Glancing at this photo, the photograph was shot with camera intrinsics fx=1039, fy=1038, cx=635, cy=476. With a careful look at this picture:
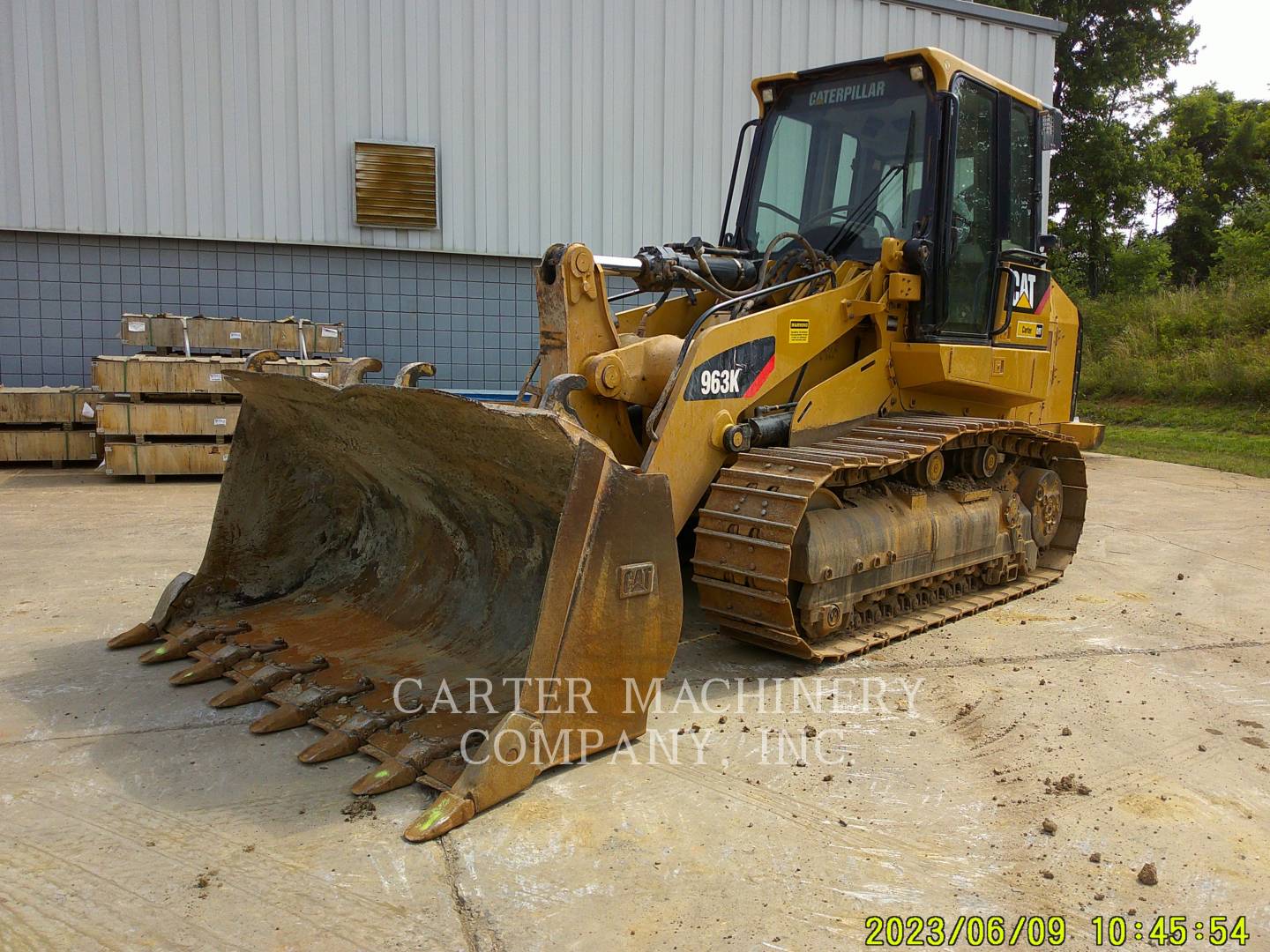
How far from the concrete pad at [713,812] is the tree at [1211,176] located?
2806 cm

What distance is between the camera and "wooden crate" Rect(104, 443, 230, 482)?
32.7ft

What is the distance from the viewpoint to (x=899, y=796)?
342 cm

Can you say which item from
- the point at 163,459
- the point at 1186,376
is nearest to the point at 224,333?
the point at 163,459

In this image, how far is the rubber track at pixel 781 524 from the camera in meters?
4.44

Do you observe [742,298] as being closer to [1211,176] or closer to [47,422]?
[47,422]

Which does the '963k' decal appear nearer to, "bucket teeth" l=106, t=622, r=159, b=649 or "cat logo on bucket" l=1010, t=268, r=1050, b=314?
"cat logo on bucket" l=1010, t=268, r=1050, b=314

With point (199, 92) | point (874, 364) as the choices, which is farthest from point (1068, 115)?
point (874, 364)

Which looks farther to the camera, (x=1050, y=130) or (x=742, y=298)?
(x=1050, y=130)

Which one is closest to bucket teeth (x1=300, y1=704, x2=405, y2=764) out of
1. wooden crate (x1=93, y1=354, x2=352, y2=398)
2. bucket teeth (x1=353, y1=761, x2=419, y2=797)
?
bucket teeth (x1=353, y1=761, x2=419, y2=797)

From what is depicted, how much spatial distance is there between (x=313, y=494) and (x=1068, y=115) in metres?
24.4

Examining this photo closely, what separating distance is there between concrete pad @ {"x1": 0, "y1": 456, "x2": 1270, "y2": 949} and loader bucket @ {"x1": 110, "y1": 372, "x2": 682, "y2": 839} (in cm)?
15

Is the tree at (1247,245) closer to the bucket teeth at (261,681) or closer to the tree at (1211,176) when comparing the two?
the tree at (1211,176)

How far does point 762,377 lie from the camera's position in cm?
503

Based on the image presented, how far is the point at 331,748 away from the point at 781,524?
1989mm
